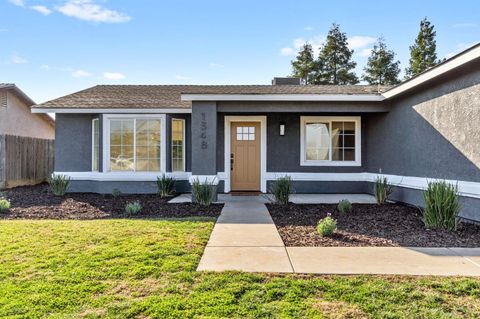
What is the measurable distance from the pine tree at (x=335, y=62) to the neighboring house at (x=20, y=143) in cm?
2572

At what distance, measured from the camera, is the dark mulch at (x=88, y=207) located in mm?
7867

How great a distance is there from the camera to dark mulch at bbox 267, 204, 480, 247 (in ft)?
17.9

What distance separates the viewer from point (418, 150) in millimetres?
8445

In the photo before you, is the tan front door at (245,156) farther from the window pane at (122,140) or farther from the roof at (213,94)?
the window pane at (122,140)

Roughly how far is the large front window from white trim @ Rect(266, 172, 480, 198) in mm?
3944

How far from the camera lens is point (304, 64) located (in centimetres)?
3475

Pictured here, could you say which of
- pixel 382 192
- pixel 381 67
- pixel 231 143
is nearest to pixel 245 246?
pixel 382 192

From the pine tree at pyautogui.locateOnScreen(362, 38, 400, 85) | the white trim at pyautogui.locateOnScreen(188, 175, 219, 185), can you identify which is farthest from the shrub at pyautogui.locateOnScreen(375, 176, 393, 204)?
the pine tree at pyautogui.locateOnScreen(362, 38, 400, 85)

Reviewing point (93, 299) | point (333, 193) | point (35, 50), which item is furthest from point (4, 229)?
point (35, 50)

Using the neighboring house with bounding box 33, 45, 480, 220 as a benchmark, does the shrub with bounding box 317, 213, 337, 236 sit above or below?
below

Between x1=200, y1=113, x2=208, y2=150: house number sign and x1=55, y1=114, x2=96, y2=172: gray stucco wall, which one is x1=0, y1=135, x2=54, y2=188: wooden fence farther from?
x1=200, y1=113, x2=208, y2=150: house number sign

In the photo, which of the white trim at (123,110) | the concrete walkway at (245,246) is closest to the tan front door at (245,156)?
the white trim at (123,110)

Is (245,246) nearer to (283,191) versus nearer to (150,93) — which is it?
(283,191)

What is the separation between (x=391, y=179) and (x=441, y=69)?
12.8ft
